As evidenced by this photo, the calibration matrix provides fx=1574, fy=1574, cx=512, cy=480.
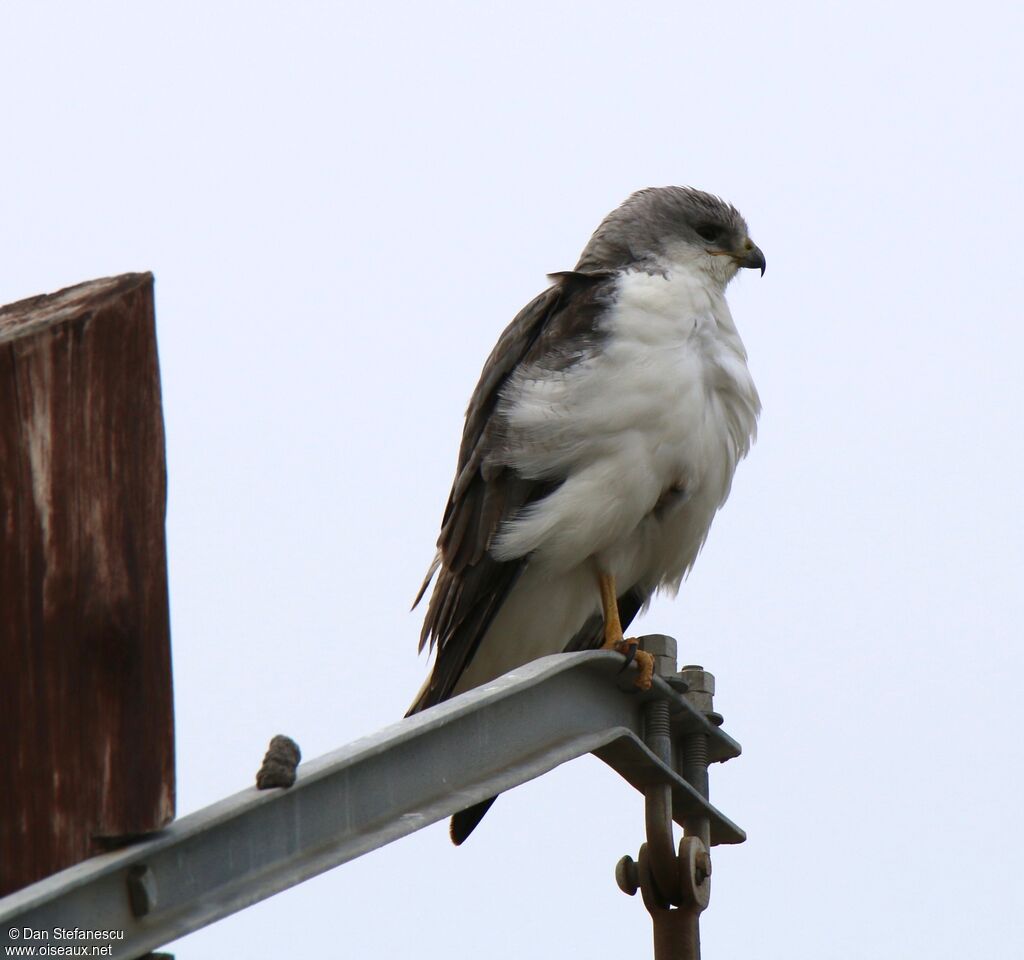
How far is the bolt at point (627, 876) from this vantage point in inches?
109

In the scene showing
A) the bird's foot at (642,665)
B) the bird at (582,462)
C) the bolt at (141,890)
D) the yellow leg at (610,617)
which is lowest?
the bolt at (141,890)

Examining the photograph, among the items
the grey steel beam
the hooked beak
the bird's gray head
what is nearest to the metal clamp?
the grey steel beam

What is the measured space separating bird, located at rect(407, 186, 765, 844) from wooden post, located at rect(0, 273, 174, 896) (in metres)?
2.56

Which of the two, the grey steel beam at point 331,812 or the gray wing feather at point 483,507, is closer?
the grey steel beam at point 331,812

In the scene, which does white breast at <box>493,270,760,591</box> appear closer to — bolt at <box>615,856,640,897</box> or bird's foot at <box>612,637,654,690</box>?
bird's foot at <box>612,637,654,690</box>

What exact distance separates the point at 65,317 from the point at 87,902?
0.61 meters

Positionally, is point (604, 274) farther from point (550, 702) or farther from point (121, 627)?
point (121, 627)

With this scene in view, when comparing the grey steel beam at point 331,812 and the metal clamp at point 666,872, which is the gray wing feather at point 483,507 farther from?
the grey steel beam at point 331,812

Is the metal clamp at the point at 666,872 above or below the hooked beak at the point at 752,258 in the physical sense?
below

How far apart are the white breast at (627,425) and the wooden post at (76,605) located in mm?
2736

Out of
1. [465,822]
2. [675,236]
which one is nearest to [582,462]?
[465,822]

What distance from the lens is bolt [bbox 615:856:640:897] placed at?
9.10ft

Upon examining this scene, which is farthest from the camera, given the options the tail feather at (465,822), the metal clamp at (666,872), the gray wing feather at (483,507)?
the gray wing feather at (483,507)


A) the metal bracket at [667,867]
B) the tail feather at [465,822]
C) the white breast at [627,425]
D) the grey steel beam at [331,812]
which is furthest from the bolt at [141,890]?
the white breast at [627,425]
